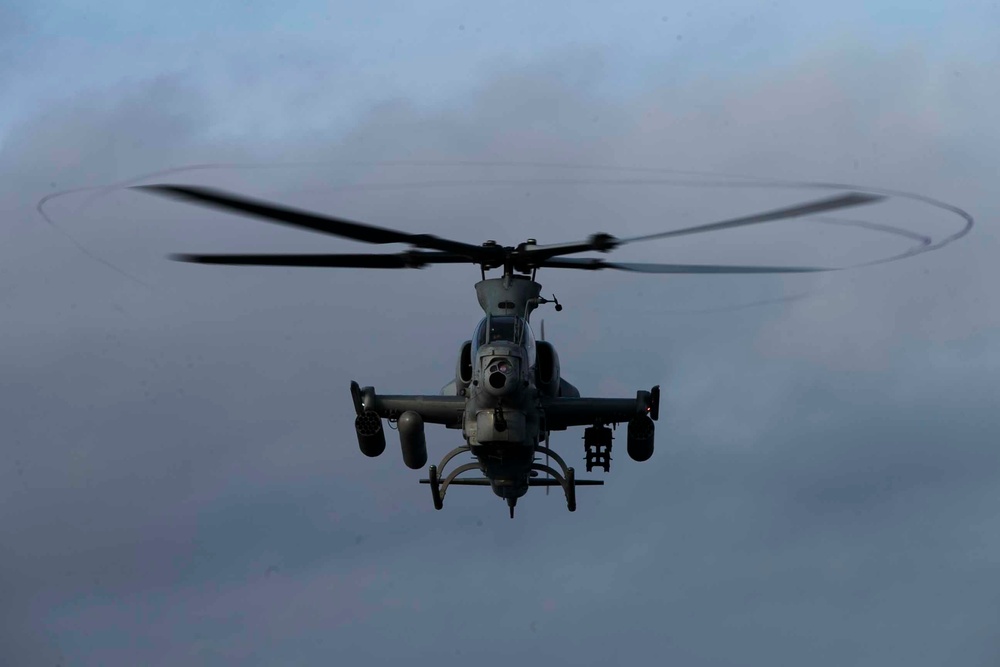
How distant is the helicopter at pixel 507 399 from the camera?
99.1ft

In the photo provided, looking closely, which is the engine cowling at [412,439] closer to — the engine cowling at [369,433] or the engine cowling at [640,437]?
the engine cowling at [369,433]

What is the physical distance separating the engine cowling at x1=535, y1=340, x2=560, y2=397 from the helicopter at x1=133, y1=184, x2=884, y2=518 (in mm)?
24

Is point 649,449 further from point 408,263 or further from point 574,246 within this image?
point 408,263

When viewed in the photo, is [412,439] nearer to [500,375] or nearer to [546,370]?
[500,375]

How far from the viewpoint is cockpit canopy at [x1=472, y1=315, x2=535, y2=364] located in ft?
108

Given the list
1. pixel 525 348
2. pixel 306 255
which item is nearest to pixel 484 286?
pixel 525 348

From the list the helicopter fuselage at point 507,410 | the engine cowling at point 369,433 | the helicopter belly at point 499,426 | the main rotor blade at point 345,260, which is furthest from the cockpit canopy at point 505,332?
the engine cowling at point 369,433

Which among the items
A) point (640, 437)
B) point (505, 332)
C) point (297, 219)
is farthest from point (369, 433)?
point (297, 219)

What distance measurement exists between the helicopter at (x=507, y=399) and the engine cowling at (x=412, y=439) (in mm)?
23

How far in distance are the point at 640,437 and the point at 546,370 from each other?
2740 millimetres

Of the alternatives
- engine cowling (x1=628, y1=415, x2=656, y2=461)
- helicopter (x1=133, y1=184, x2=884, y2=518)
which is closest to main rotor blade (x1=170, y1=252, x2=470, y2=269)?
helicopter (x1=133, y1=184, x2=884, y2=518)

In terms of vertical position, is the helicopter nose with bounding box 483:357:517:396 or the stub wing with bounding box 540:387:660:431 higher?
the stub wing with bounding box 540:387:660:431

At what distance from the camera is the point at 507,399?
103 feet

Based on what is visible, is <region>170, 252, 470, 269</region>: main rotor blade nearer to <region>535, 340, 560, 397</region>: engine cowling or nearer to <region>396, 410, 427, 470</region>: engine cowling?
<region>396, 410, 427, 470</region>: engine cowling
